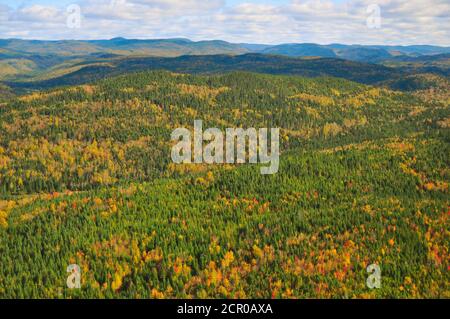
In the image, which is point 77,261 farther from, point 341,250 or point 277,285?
point 341,250

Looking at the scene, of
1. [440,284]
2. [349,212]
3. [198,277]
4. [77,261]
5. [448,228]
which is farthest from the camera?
[349,212]

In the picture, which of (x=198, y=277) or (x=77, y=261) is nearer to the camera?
(x=198, y=277)

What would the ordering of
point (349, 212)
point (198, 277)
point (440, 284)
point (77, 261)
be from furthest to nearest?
point (349, 212), point (77, 261), point (198, 277), point (440, 284)
